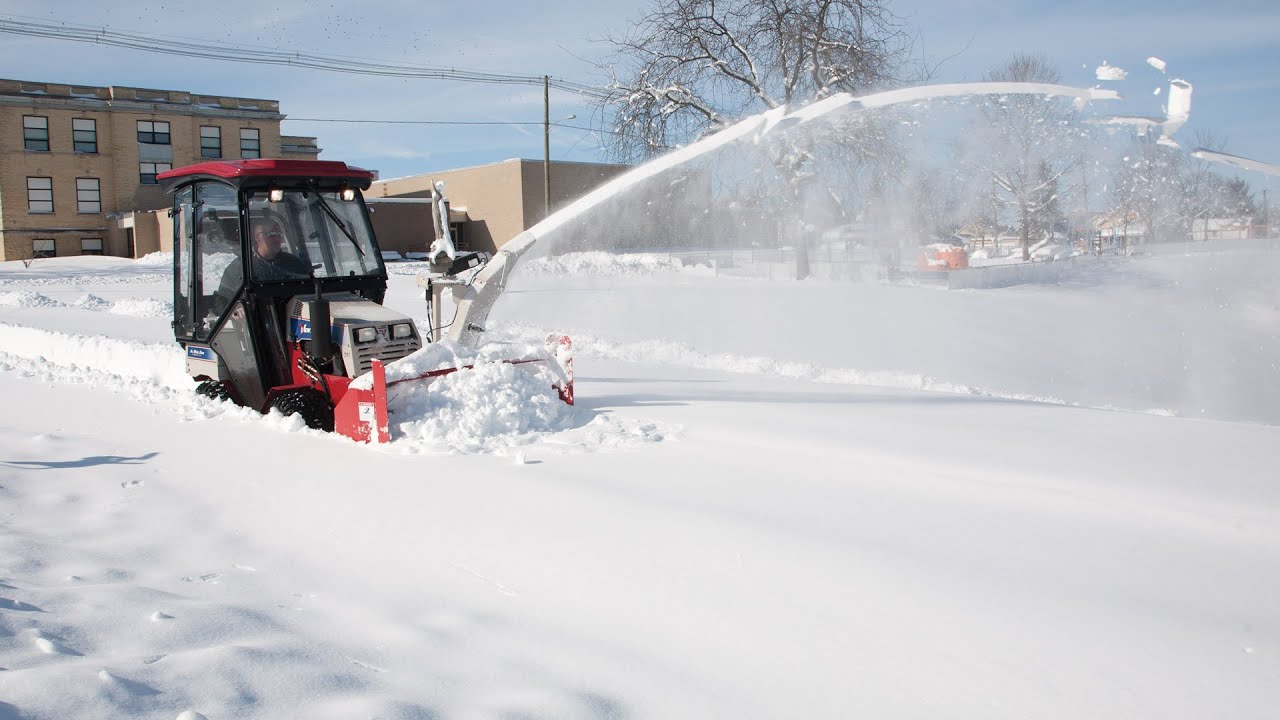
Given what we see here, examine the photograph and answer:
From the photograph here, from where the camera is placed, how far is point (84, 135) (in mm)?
40875

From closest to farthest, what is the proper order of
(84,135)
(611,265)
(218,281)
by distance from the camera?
(218,281) → (611,265) → (84,135)

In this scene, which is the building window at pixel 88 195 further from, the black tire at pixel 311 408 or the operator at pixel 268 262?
the black tire at pixel 311 408

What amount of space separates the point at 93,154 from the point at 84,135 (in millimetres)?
910

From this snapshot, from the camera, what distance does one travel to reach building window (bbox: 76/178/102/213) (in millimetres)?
40750

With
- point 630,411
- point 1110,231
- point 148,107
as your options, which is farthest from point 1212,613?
point 148,107

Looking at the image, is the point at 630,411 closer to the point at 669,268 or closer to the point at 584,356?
the point at 584,356

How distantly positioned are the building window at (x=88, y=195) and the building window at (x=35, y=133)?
77.1 inches

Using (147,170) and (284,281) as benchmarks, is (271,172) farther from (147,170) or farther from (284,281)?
(147,170)

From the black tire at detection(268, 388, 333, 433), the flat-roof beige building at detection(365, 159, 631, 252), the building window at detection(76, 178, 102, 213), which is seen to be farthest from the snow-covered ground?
the building window at detection(76, 178, 102, 213)

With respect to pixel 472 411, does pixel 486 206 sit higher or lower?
higher

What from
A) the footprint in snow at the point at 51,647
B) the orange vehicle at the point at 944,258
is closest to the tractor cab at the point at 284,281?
the footprint in snow at the point at 51,647

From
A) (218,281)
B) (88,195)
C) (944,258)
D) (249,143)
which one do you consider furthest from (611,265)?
(249,143)

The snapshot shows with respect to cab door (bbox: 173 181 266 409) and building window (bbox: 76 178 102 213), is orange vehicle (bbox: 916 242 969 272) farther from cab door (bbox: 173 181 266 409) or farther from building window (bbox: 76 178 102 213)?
building window (bbox: 76 178 102 213)

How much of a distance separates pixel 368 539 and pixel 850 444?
10.2 feet
